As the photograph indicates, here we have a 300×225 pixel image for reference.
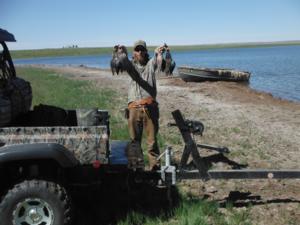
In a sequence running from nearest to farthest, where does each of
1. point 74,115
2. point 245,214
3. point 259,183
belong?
point 245,214 → point 74,115 → point 259,183

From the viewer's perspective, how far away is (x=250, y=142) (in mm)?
10602

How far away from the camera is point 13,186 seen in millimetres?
4723

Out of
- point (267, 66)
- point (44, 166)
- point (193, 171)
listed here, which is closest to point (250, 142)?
point (193, 171)

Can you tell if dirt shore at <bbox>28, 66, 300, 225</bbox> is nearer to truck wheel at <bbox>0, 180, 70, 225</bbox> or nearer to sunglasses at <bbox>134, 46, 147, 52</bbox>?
sunglasses at <bbox>134, 46, 147, 52</bbox>

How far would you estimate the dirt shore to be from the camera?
6.34 metres

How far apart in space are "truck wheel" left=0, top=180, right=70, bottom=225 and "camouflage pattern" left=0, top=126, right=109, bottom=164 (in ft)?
1.41

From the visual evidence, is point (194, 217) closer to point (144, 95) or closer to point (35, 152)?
point (144, 95)

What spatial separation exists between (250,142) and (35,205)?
6.88m

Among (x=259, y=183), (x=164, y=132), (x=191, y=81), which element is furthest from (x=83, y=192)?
(x=191, y=81)

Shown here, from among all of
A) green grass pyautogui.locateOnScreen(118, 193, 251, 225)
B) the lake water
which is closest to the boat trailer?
green grass pyautogui.locateOnScreen(118, 193, 251, 225)

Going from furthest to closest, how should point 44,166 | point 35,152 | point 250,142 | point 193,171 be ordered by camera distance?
point 250,142 → point 193,171 → point 44,166 → point 35,152

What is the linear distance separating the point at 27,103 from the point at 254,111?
11.3m

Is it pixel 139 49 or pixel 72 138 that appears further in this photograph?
pixel 139 49

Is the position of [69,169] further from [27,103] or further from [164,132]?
[164,132]
